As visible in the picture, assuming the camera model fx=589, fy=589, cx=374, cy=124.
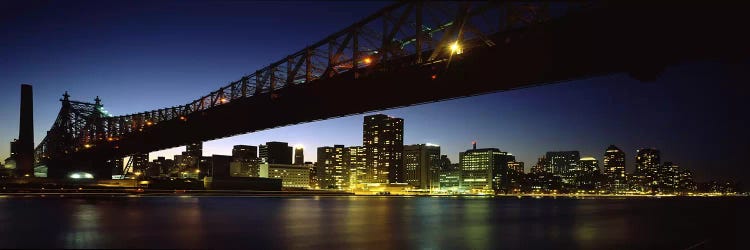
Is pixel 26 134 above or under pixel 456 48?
under

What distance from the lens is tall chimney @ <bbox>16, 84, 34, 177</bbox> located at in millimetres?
83562

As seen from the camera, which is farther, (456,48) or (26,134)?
(26,134)

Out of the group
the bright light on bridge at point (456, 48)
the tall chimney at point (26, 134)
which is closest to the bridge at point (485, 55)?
the bright light on bridge at point (456, 48)

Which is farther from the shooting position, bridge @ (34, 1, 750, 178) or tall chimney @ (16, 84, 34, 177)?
tall chimney @ (16, 84, 34, 177)

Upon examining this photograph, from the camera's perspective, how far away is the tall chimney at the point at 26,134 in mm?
83562

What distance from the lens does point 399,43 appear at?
34.8 metres

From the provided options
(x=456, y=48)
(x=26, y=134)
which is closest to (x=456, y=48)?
(x=456, y=48)

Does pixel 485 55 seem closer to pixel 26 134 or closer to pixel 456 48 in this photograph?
pixel 456 48

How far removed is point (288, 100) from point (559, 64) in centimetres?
2380

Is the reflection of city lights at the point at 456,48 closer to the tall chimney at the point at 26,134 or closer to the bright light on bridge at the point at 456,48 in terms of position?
the bright light on bridge at the point at 456,48

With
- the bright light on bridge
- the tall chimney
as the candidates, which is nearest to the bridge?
the bright light on bridge

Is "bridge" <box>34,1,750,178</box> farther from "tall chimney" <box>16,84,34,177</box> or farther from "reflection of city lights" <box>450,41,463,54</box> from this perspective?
"tall chimney" <box>16,84,34,177</box>

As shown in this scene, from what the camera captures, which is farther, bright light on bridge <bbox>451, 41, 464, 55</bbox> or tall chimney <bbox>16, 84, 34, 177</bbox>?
tall chimney <bbox>16, 84, 34, 177</bbox>

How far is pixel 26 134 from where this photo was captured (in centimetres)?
8456
